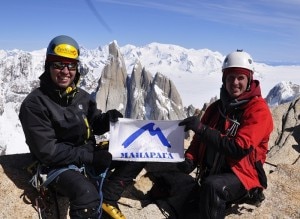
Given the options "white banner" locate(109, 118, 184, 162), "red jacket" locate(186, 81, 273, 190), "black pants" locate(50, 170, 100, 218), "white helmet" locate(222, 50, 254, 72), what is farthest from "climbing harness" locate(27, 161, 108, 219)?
"white helmet" locate(222, 50, 254, 72)

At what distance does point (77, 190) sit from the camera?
8.29 meters

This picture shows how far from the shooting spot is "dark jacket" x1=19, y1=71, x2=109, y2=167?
8.43 m

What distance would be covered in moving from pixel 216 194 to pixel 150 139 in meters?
2.61

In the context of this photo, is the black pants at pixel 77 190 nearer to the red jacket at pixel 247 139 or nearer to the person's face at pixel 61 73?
the person's face at pixel 61 73

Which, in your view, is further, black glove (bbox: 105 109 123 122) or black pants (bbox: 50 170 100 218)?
black glove (bbox: 105 109 123 122)

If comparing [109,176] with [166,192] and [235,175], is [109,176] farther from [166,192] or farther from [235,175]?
[235,175]

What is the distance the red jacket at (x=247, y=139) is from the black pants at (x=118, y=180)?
2.00 metres

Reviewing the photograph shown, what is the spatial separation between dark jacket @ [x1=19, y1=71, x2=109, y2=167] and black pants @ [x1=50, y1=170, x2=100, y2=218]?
0.35 m

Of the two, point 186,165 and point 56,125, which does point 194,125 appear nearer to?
point 186,165

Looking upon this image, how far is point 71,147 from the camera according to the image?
8969 millimetres

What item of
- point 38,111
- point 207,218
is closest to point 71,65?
point 38,111

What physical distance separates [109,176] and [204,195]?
2.61m

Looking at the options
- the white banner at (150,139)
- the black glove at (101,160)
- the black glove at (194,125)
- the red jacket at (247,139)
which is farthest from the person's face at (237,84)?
the black glove at (101,160)

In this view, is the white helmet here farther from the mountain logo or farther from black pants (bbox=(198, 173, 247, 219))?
black pants (bbox=(198, 173, 247, 219))
